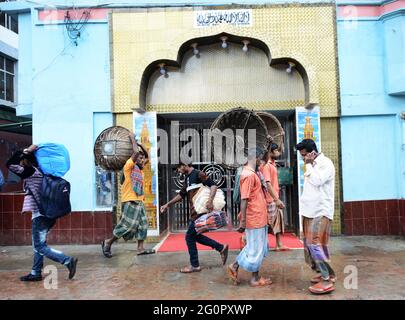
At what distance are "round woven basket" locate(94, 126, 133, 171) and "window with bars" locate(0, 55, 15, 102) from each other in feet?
26.7

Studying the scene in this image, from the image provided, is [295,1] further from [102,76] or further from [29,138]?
[29,138]

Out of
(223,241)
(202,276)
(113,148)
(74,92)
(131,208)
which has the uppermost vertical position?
(74,92)

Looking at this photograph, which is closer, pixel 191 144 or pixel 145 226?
pixel 145 226

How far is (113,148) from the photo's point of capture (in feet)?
22.3

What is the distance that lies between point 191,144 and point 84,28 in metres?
3.08

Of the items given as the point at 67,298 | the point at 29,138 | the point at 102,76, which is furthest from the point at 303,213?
the point at 29,138

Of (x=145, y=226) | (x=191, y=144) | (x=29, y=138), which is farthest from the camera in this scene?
(x=29, y=138)

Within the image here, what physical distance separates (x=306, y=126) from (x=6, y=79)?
10525 mm

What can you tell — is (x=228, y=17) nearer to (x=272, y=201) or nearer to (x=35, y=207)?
(x=272, y=201)

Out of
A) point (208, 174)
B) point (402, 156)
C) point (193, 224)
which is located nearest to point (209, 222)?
point (193, 224)

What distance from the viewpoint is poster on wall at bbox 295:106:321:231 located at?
748cm

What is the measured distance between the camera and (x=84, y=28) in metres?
7.65

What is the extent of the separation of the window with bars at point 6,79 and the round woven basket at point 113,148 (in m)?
8.15

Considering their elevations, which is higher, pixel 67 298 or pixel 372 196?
pixel 372 196
